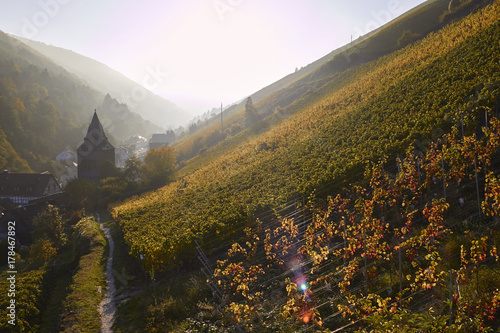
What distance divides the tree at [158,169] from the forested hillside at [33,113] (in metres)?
48.8

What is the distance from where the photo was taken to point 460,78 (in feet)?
57.8

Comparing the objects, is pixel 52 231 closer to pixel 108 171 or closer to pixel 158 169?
pixel 158 169

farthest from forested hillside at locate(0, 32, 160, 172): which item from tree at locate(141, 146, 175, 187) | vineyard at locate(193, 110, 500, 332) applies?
vineyard at locate(193, 110, 500, 332)

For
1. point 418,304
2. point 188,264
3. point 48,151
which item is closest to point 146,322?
point 188,264

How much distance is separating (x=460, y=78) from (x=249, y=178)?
17.8 m

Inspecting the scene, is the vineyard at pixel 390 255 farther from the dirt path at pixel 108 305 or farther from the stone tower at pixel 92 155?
the stone tower at pixel 92 155

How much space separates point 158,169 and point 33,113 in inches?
3172

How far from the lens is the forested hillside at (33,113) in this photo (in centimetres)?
8412

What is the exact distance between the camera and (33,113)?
98125 millimetres

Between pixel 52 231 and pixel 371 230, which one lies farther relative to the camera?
pixel 52 231

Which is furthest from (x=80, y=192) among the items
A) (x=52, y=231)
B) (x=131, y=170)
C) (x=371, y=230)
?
(x=371, y=230)

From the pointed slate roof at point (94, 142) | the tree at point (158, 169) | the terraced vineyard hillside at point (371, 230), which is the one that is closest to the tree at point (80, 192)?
the tree at point (158, 169)

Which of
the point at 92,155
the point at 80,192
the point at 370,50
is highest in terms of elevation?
the point at 92,155

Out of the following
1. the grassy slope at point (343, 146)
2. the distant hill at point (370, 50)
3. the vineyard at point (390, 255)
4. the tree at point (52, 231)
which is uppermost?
the distant hill at point (370, 50)
